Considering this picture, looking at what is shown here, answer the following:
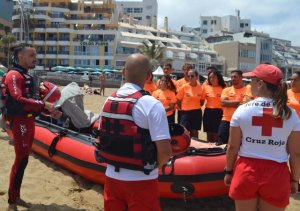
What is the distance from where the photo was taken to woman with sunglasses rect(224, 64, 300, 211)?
3143mm

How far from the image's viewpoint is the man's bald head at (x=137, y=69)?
3.00 meters

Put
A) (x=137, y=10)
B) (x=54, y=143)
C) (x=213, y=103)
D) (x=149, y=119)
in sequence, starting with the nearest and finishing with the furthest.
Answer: (x=149, y=119), (x=54, y=143), (x=213, y=103), (x=137, y=10)

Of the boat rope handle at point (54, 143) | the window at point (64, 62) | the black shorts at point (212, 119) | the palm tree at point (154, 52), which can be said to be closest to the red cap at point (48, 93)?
the boat rope handle at point (54, 143)

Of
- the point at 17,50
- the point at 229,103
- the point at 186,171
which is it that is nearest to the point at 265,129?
the point at 186,171

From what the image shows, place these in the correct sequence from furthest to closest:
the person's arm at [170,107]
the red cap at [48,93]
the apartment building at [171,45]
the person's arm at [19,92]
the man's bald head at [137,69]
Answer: the apartment building at [171,45] → the person's arm at [170,107] → the red cap at [48,93] → the person's arm at [19,92] → the man's bald head at [137,69]

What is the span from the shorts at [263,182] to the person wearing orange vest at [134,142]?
2.14 feet

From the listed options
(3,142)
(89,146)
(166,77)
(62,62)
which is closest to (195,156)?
(89,146)

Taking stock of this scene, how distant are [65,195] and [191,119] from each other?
3.08 metres

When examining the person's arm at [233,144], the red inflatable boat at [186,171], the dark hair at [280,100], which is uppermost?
the dark hair at [280,100]

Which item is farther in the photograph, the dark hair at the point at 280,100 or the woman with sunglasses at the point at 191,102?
the woman with sunglasses at the point at 191,102

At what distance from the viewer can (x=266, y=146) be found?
3.20 metres

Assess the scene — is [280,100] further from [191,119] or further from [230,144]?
[191,119]

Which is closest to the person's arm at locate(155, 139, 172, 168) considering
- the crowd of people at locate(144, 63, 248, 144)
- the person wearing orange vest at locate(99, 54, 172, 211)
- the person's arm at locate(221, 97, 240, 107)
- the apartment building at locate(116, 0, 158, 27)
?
the person wearing orange vest at locate(99, 54, 172, 211)

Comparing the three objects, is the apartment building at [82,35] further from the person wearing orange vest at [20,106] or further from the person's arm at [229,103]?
the person wearing orange vest at [20,106]
